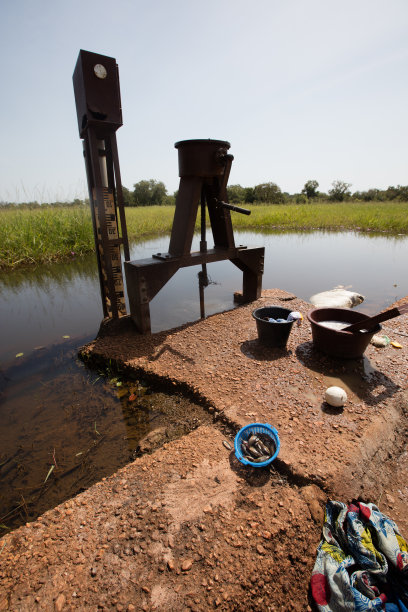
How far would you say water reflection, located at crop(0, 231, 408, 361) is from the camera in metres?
4.40

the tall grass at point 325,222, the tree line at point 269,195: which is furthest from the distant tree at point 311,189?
the tall grass at point 325,222

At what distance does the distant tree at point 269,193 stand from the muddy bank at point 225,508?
35258 mm

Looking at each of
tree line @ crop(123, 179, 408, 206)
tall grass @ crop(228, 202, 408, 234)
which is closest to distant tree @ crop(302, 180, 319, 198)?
tree line @ crop(123, 179, 408, 206)

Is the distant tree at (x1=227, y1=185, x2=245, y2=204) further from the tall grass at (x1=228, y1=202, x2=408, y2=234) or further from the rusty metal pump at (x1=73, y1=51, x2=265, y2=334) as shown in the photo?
the rusty metal pump at (x1=73, y1=51, x2=265, y2=334)

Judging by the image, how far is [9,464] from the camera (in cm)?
213

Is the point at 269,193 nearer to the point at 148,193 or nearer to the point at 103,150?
the point at 148,193

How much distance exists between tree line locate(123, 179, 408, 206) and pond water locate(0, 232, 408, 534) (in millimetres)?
27025

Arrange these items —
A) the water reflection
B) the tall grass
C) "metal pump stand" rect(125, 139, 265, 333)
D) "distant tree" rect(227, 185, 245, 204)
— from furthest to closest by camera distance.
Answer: "distant tree" rect(227, 185, 245, 204)
the tall grass
the water reflection
"metal pump stand" rect(125, 139, 265, 333)

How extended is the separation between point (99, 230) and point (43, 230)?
5804mm

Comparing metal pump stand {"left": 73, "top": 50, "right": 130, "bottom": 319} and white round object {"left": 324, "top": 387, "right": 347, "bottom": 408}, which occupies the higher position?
metal pump stand {"left": 73, "top": 50, "right": 130, "bottom": 319}

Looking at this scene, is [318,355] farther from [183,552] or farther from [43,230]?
[43,230]

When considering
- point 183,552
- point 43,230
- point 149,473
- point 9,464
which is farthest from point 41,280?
point 183,552

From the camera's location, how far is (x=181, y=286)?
6227 mm

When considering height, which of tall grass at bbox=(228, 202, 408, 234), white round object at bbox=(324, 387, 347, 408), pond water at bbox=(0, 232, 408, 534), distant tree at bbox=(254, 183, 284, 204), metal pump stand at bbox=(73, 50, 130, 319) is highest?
distant tree at bbox=(254, 183, 284, 204)
